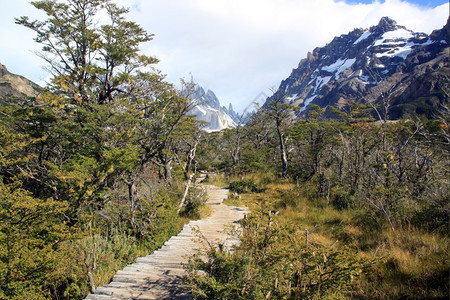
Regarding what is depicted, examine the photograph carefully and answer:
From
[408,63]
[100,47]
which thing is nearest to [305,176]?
[100,47]

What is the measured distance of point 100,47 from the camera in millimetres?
9383

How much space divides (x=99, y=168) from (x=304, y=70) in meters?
197

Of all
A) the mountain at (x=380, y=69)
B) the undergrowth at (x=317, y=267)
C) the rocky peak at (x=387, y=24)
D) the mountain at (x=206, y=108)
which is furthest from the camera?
the rocky peak at (x=387, y=24)

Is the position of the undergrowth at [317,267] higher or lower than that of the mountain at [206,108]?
lower

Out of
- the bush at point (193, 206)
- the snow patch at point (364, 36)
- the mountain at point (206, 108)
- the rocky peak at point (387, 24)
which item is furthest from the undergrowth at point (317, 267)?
the snow patch at point (364, 36)

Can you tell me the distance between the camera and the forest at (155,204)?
2717 mm

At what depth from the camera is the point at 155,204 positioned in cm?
647

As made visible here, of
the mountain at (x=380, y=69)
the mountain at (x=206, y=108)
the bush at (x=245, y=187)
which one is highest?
the mountain at (x=380, y=69)

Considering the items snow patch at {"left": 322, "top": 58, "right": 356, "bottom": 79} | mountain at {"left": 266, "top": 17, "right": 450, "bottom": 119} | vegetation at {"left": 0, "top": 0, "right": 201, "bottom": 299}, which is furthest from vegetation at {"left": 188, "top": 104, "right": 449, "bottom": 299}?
snow patch at {"left": 322, "top": 58, "right": 356, "bottom": 79}

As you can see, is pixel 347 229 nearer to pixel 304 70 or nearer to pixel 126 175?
pixel 126 175

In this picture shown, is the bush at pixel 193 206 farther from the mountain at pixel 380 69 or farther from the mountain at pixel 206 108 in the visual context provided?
the mountain at pixel 380 69

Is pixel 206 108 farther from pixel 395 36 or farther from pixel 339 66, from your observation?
pixel 339 66

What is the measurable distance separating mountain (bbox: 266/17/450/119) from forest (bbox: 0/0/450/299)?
132 feet

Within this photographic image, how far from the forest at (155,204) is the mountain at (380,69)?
4024 cm
